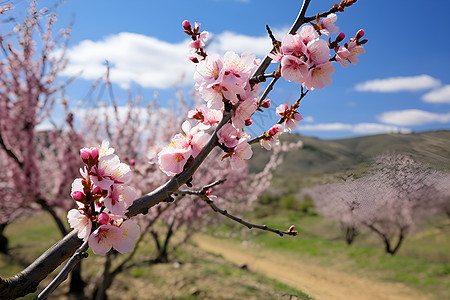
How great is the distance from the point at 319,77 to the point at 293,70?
0.37 feet

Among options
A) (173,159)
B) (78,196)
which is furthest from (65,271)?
(173,159)

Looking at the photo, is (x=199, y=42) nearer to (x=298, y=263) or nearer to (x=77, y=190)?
(x=77, y=190)

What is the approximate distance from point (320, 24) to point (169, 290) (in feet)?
24.3

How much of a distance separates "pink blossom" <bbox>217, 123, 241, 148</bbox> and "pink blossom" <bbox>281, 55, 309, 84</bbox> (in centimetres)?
28

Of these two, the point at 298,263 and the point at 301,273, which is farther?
the point at 298,263

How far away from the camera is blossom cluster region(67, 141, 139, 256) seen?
40.9 inches

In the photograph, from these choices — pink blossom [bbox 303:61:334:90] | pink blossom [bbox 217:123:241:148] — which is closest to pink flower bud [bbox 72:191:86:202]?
pink blossom [bbox 217:123:241:148]

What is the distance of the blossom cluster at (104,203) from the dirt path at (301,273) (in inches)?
55.5

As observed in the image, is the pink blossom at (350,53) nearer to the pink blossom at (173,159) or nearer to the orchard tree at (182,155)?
the orchard tree at (182,155)

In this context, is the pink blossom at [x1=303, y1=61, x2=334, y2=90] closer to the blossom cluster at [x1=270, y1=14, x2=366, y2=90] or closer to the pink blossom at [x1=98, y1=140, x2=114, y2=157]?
the blossom cluster at [x1=270, y1=14, x2=366, y2=90]

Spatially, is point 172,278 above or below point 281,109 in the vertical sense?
below

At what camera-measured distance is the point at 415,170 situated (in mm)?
1656

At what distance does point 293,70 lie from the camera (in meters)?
1.15

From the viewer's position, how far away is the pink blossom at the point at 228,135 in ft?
4.02
